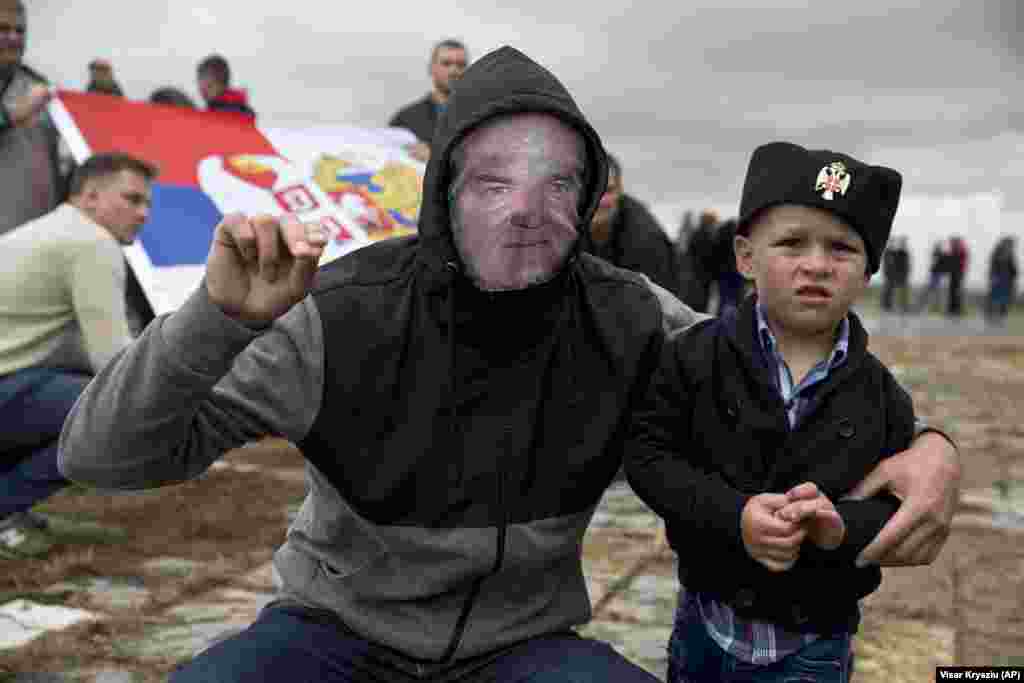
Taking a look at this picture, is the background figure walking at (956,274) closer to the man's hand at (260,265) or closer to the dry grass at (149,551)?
the dry grass at (149,551)

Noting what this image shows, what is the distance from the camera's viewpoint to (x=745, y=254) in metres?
2.29

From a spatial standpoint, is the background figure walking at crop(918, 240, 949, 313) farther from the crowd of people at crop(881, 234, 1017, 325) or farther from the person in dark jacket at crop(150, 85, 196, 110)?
→ the person in dark jacket at crop(150, 85, 196, 110)

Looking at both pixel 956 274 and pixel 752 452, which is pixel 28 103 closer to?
pixel 752 452

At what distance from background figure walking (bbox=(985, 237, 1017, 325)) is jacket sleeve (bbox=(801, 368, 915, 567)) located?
2530cm

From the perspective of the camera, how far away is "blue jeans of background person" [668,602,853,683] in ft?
7.03

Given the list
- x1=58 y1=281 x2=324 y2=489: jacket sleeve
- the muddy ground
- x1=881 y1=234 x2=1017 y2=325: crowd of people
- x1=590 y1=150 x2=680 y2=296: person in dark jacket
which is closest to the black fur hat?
x1=58 y1=281 x2=324 y2=489: jacket sleeve

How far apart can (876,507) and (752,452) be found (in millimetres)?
256

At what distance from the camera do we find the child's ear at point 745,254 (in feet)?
7.42

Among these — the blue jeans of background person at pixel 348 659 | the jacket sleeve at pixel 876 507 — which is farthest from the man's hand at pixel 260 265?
the jacket sleeve at pixel 876 507

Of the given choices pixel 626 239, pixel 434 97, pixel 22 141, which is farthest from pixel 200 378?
pixel 434 97

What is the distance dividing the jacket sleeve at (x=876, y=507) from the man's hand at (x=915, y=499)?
0.02 metres

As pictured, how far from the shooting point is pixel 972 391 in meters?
11.0

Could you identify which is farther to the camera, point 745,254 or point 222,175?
point 222,175

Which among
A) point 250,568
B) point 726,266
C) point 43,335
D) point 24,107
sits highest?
point 24,107
